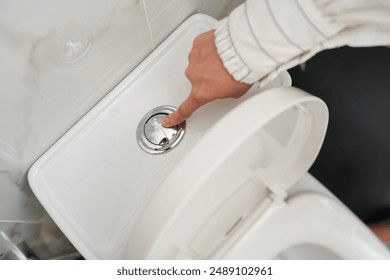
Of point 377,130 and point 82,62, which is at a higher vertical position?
point 82,62

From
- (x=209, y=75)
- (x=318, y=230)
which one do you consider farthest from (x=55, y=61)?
(x=318, y=230)

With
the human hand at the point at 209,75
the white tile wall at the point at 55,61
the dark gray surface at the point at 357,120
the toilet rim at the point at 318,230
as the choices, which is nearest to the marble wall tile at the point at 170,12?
the white tile wall at the point at 55,61

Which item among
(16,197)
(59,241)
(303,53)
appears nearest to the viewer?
(303,53)

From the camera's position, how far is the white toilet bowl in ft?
1.40

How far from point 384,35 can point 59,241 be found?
747mm

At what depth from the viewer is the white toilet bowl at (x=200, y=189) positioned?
43cm

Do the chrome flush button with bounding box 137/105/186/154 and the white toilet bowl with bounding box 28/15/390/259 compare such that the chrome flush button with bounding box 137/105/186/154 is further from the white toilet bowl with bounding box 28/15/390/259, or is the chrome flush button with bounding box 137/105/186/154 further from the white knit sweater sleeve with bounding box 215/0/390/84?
the white knit sweater sleeve with bounding box 215/0/390/84

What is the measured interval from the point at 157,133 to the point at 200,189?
0.25m

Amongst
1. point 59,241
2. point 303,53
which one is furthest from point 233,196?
point 59,241

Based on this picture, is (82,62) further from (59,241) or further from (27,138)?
(59,241)

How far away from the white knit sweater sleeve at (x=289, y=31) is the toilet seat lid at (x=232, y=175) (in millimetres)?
68

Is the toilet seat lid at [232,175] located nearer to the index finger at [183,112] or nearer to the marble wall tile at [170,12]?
the index finger at [183,112]

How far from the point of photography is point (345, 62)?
2.16 ft

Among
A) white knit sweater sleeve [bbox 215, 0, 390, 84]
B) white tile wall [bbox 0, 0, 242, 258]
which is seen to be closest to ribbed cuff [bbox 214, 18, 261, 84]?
white knit sweater sleeve [bbox 215, 0, 390, 84]
